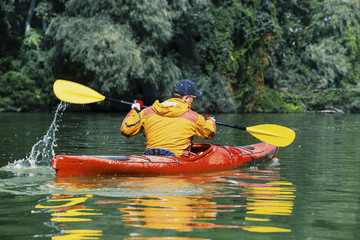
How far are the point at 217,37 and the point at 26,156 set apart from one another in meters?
19.8

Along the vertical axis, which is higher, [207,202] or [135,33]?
[135,33]

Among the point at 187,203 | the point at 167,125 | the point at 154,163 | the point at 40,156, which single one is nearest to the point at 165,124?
the point at 167,125

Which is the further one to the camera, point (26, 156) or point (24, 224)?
point (26, 156)

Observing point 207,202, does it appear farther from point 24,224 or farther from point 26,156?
point 26,156

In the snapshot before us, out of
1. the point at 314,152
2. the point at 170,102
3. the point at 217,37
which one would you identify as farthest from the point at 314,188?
the point at 217,37

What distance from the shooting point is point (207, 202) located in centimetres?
564

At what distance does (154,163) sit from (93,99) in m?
2.21

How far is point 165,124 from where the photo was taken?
297 inches

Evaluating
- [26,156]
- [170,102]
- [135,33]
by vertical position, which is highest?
[135,33]

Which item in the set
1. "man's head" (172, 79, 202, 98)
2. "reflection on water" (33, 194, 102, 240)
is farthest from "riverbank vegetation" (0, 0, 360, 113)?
"reflection on water" (33, 194, 102, 240)

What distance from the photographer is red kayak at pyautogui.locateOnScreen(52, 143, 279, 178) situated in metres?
6.90

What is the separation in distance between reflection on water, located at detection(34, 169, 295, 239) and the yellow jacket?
47cm

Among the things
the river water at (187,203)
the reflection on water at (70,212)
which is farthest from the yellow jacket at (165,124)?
the reflection on water at (70,212)

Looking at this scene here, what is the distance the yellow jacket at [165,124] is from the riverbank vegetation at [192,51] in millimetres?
15567
